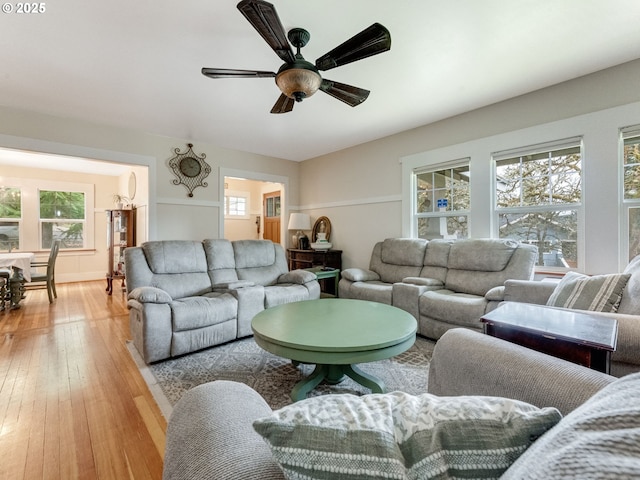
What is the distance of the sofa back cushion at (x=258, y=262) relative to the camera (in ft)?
12.0

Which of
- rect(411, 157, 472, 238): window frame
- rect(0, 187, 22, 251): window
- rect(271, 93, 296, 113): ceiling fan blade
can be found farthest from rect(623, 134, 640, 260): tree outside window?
rect(0, 187, 22, 251): window

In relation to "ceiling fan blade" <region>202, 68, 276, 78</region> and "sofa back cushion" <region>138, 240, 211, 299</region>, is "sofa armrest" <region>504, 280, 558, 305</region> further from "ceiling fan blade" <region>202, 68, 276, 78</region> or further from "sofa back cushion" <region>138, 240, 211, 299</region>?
"sofa back cushion" <region>138, 240, 211, 299</region>

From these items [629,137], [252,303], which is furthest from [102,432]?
[629,137]

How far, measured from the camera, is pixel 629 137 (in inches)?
97.8

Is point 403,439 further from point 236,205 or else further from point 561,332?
point 236,205

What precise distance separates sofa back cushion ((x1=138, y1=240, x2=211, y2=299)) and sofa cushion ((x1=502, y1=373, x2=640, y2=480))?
3.23 metres

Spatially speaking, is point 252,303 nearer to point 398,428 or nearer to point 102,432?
point 102,432

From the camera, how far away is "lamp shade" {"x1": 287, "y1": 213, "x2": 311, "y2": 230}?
199 inches

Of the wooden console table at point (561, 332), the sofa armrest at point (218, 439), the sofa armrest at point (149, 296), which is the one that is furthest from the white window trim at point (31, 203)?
the wooden console table at point (561, 332)

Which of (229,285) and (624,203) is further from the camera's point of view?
(229,285)

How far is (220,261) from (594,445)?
3.54m

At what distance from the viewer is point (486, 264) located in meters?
2.98

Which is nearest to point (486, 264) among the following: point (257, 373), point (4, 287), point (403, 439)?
point (257, 373)

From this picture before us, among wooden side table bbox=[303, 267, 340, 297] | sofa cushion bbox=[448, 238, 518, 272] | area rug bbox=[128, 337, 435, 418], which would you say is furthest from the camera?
wooden side table bbox=[303, 267, 340, 297]
